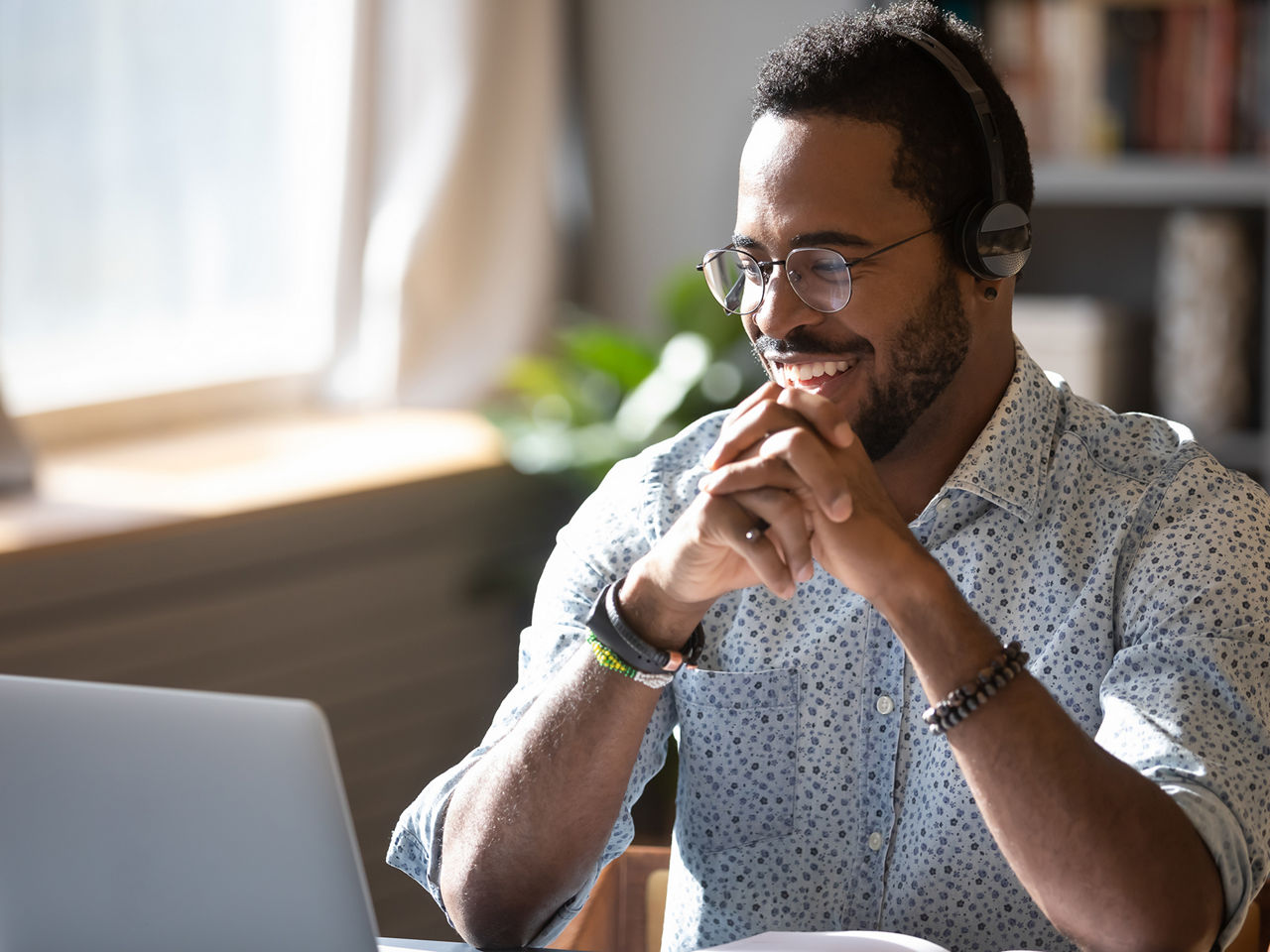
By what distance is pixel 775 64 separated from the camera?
1365 mm

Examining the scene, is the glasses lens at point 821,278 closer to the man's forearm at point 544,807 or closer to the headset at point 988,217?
the headset at point 988,217

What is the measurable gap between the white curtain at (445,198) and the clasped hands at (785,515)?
5.78 feet

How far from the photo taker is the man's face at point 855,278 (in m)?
1.29

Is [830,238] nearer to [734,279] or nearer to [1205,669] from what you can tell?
[734,279]

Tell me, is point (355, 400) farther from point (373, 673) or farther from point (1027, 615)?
point (1027, 615)

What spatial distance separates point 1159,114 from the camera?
8.55 feet

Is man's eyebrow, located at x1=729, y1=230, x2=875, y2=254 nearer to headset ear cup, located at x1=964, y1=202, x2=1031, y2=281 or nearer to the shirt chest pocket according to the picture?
headset ear cup, located at x1=964, y1=202, x2=1031, y2=281

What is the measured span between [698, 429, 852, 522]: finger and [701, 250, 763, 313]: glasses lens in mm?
219

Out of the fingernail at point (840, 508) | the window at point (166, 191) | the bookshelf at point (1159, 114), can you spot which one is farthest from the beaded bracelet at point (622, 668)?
the bookshelf at point (1159, 114)

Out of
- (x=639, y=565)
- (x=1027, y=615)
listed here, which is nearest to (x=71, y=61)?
(x=639, y=565)

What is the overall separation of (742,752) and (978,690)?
13.1 inches

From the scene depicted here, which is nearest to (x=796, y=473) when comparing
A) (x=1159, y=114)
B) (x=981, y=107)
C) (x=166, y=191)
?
(x=981, y=107)

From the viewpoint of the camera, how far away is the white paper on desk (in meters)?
0.99

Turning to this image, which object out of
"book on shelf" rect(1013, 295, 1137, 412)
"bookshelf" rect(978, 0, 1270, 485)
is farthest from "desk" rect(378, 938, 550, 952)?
"bookshelf" rect(978, 0, 1270, 485)
